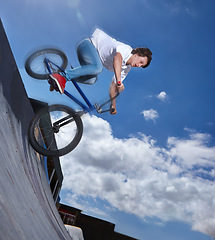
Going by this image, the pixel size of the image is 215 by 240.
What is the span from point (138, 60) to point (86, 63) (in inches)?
45.8

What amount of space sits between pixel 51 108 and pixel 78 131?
60 centimetres

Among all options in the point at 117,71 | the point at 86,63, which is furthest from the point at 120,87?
the point at 86,63

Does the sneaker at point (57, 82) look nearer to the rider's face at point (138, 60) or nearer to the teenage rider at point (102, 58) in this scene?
the teenage rider at point (102, 58)

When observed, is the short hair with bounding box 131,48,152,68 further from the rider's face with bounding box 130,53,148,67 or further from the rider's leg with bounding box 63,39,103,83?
the rider's leg with bounding box 63,39,103,83

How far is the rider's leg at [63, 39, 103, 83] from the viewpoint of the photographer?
3.65 m

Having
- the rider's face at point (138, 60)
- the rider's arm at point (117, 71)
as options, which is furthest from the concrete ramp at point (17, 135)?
the rider's face at point (138, 60)

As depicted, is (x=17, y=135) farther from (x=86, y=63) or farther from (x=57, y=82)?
(x=86, y=63)

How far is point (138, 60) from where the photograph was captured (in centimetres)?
431

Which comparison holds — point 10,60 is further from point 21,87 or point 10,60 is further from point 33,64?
point 33,64

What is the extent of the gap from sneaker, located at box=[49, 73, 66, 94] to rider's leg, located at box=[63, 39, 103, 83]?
0.67 feet

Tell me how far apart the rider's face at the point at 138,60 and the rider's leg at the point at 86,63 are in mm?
846

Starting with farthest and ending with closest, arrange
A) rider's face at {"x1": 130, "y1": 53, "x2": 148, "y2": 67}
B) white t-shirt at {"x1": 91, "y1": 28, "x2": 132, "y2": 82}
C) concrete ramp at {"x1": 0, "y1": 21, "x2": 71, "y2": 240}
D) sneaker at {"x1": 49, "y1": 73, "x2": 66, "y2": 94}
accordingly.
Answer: rider's face at {"x1": 130, "y1": 53, "x2": 148, "y2": 67} → white t-shirt at {"x1": 91, "y1": 28, "x2": 132, "y2": 82} → sneaker at {"x1": 49, "y1": 73, "x2": 66, "y2": 94} → concrete ramp at {"x1": 0, "y1": 21, "x2": 71, "y2": 240}

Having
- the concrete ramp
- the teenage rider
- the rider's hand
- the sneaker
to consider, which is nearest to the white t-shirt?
the teenage rider

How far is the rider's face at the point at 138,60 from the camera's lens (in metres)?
4.28
